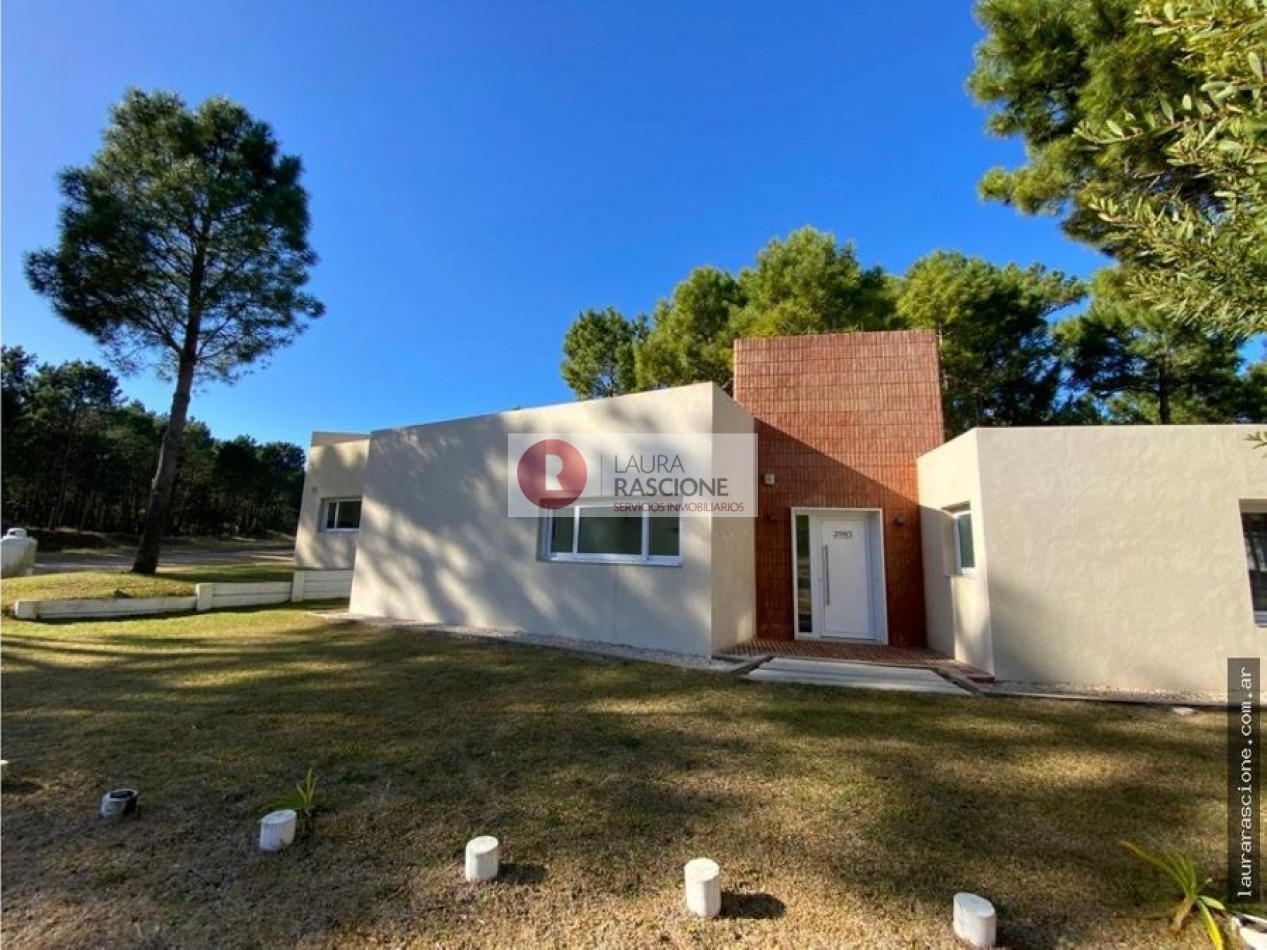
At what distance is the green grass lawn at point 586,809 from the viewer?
2.44m

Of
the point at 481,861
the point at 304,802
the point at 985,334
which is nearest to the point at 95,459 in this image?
the point at 304,802

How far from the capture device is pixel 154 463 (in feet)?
121

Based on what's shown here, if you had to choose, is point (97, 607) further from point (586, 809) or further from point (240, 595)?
point (586, 809)

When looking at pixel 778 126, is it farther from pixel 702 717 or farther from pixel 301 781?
pixel 301 781

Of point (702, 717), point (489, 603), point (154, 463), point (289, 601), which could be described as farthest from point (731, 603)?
point (154, 463)

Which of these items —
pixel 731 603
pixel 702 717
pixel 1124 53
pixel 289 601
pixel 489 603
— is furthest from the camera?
pixel 289 601

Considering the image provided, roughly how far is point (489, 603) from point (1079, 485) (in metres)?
9.17

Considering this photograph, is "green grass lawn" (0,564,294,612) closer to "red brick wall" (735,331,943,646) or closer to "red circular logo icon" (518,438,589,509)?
"red circular logo icon" (518,438,589,509)

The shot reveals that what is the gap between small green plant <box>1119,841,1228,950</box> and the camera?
2.34 meters

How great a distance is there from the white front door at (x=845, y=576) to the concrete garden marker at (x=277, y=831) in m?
8.66

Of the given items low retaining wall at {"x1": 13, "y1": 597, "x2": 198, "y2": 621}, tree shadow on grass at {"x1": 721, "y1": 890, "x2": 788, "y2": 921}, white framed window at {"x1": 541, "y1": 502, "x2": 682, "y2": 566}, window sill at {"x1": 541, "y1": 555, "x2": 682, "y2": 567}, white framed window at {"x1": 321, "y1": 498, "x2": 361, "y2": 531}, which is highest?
white framed window at {"x1": 321, "y1": 498, "x2": 361, "y2": 531}

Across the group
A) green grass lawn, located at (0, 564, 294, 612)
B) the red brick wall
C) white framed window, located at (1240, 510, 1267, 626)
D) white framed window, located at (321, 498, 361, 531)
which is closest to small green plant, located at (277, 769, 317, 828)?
the red brick wall

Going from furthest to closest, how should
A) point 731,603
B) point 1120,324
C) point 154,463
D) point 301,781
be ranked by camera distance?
point 154,463
point 1120,324
point 731,603
point 301,781

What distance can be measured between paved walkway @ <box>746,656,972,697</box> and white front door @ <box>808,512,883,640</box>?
221cm
